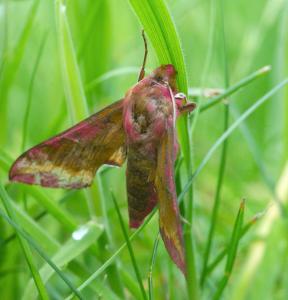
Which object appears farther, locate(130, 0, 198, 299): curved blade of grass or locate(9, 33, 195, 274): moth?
locate(9, 33, 195, 274): moth

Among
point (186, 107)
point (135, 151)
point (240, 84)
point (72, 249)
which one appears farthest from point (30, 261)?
point (240, 84)

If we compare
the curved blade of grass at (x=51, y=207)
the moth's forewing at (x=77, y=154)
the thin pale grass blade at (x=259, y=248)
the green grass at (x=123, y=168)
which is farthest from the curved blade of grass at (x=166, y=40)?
the thin pale grass blade at (x=259, y=248)

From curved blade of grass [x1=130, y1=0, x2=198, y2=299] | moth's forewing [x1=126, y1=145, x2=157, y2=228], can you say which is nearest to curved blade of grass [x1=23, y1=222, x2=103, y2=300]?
moth's forewing [x1=126, y1=145, x2=157, y2=228]

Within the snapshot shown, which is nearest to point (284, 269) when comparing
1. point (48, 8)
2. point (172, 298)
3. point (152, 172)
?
point (172, 298)

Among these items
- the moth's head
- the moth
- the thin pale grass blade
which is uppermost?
the moth's head

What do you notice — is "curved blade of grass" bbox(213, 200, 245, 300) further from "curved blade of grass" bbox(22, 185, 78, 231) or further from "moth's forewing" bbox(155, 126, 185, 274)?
"curved blade of grass" bbox(22, 185, 78, 231)

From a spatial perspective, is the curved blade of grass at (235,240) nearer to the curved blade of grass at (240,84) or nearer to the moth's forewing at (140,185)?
the moth's forewing at (140,185)

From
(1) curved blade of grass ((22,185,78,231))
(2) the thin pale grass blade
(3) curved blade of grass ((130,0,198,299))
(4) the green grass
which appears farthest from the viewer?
(2) the thin pale grass blade
